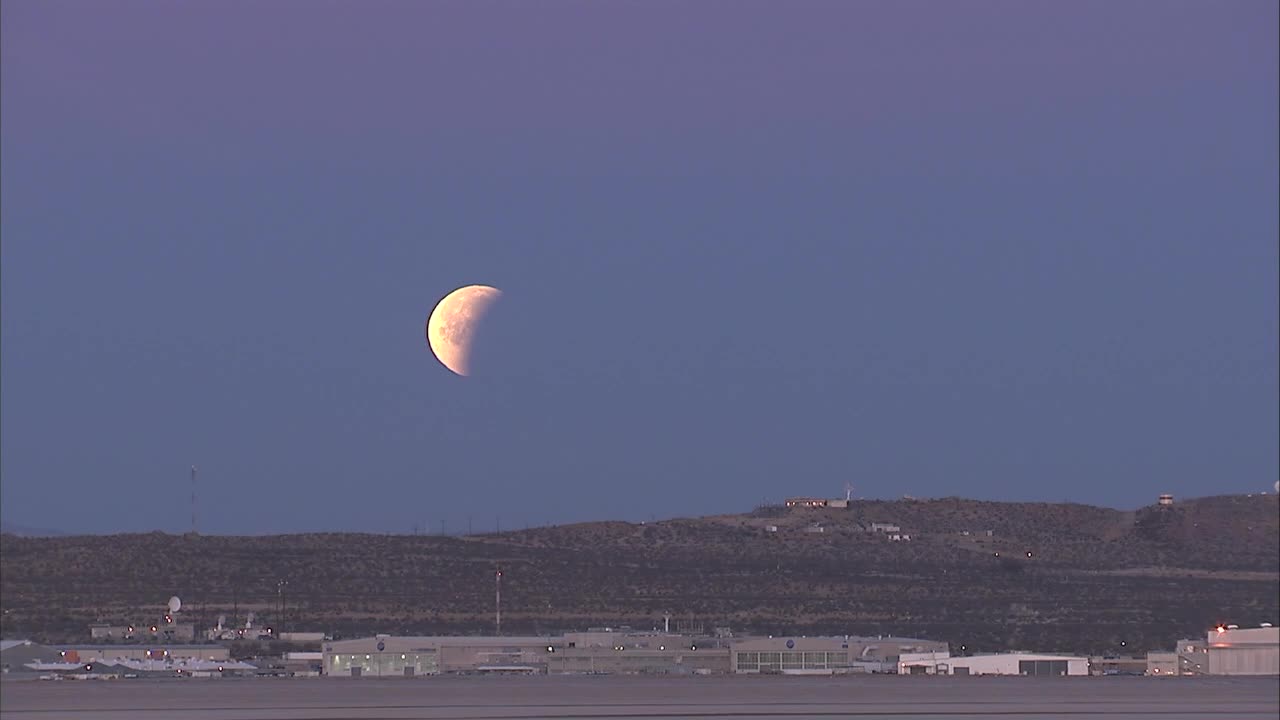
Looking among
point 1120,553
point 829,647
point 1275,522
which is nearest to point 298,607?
point 829,647

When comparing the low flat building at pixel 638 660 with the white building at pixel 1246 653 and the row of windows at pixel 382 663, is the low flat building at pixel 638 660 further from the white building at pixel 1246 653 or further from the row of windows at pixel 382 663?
the white building at pixel 1246 653

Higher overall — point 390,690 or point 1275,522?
point 1275,522

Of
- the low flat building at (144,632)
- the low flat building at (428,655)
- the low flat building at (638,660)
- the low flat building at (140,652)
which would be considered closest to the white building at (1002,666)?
the low flat building at (638,660)

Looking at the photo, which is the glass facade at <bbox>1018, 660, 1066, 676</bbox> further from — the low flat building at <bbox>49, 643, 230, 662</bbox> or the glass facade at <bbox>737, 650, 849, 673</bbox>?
the low flat building at <bbox>49, 643, 230, 662</bbox>

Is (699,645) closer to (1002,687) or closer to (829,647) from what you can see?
(829,647)

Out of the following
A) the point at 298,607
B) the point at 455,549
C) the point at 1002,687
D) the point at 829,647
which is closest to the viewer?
the point at 1002,687

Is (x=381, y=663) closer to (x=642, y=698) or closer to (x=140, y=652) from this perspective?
(x=140, y=652)

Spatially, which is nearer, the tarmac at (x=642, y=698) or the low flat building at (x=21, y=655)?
the tarmac at (x=642, y=698)
